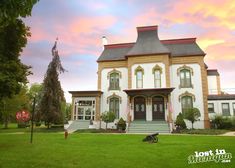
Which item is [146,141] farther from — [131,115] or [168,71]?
[168,71]

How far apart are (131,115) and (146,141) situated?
44.0ft

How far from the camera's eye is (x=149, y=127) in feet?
82.8

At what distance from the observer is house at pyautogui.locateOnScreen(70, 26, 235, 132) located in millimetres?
27150

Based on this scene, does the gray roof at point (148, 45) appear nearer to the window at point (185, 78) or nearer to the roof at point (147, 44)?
the roof at point (147, 44)

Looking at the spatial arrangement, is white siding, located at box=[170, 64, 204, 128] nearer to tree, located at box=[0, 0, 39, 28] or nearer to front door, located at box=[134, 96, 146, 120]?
front door, located at box=[134, 96, 146, 120]

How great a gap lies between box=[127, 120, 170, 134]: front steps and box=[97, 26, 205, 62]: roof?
8.82 m

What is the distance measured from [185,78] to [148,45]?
21.3 feet

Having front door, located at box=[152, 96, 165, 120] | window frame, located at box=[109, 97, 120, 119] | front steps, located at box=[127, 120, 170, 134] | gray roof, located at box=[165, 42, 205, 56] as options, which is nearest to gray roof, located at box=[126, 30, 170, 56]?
gray roof, located at box=[165, 42, 205, 56]

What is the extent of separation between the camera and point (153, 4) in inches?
665

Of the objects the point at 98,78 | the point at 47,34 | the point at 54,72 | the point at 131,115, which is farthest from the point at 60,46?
the point at 131,115

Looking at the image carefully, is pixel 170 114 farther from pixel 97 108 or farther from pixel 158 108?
pixel 97 108

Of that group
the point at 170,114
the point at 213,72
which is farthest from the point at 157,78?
the point at 213,72

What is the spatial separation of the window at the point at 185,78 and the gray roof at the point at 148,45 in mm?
3479

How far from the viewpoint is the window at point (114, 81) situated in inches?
1204
